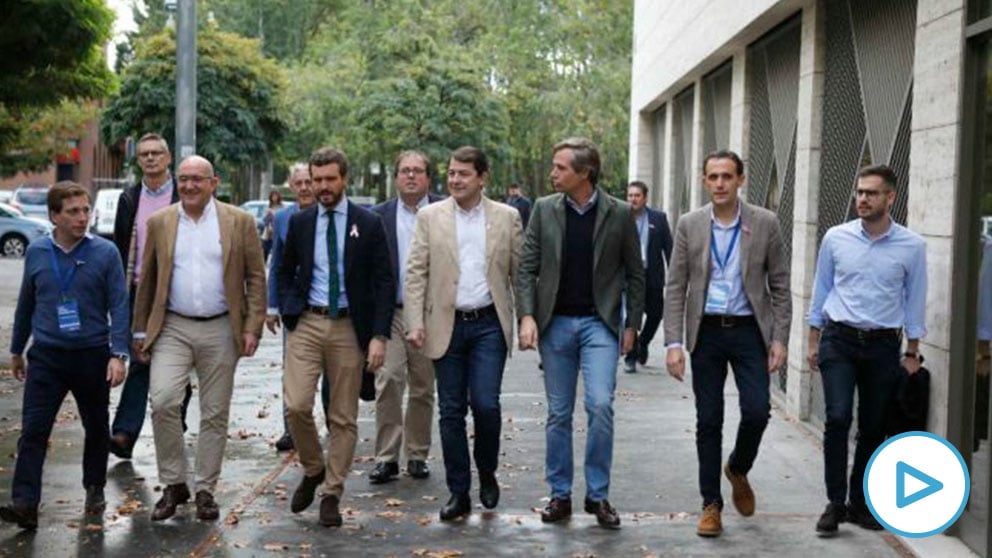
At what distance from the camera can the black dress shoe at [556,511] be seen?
8734 millimetres

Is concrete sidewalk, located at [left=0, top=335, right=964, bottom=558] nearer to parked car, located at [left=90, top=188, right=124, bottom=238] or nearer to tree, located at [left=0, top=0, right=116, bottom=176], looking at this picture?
tree, located at [left=0, top=0, right=116, bottom=176]

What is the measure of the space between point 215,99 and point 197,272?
3399cm

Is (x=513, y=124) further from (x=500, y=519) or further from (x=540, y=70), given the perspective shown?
(x=500, y=519)

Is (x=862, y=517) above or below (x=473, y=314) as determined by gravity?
below

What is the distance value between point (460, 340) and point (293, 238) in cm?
106

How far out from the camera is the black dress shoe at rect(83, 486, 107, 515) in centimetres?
894

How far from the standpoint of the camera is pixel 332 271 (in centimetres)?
879

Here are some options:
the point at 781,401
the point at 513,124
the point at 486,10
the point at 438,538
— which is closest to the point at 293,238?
the point at 438,538

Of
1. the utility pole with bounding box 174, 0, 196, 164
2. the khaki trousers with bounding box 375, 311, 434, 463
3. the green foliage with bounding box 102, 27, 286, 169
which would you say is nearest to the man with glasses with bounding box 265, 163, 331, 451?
the khaki trousers with bounding box 375, 311, 434, 463

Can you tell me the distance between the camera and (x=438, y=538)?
8359 mm

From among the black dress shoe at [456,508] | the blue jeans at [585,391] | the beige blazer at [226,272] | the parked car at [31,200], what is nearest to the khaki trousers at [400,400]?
the black dress shoe at [456,508]

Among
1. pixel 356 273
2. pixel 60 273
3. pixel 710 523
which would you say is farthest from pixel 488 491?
pixel 60 273

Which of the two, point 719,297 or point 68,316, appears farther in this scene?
point 68,316

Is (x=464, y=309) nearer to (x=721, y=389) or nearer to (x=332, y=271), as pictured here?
(x=332, y=271)
